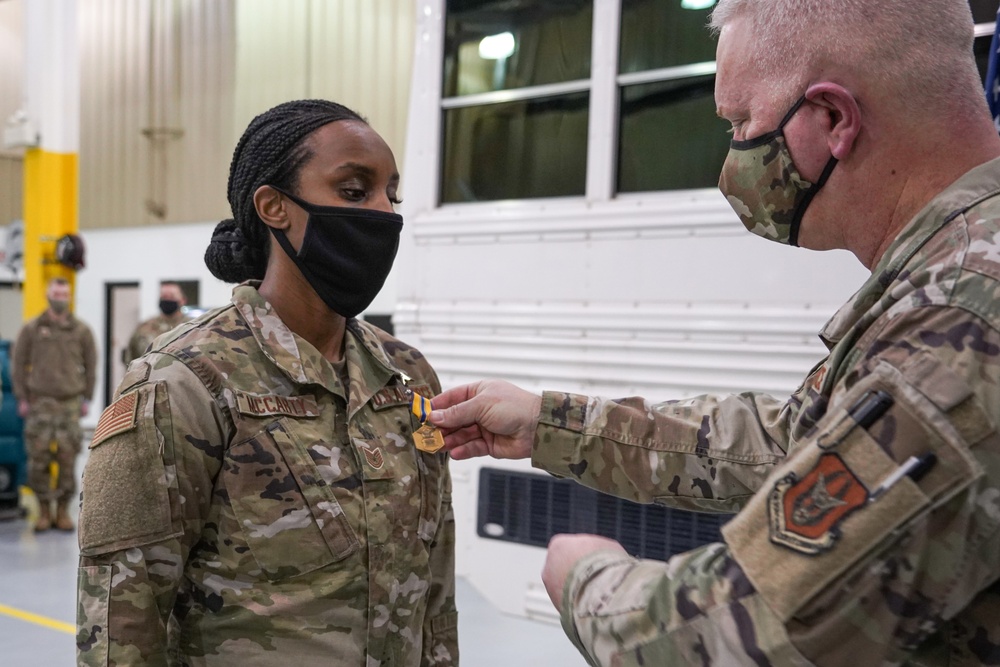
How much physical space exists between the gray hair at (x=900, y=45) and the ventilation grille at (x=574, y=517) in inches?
104

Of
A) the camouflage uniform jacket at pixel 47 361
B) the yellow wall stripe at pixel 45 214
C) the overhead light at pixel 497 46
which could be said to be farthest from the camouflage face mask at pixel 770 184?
the yellow wall stripe at pixel 45 214

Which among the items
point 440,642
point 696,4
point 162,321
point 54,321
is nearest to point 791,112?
point 440,642

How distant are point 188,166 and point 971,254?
37.2ft

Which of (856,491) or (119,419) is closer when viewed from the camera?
(856,491)

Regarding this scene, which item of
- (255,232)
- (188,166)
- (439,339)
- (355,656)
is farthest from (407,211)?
(188,166)

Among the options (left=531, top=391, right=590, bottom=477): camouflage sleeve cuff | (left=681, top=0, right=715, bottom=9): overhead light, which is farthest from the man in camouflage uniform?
(left=531, top=391, right=590, bottom=477): camouflage sleeve cuff

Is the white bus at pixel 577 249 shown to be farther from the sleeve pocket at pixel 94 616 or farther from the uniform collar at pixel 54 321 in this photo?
the uniform collar at pixel 54 321

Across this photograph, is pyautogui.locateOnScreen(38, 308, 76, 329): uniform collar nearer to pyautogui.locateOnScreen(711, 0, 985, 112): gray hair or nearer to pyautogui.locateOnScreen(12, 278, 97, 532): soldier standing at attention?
pyautogui.locateOnScreen(12, 278, 97, 532): soldier standing at attention

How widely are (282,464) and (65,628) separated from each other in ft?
11.2

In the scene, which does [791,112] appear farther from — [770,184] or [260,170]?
[260,170]

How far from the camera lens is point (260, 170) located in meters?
1.71

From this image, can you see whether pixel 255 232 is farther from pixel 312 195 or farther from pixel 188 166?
pixel 188 166

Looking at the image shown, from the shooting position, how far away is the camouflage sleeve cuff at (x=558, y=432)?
169 cm

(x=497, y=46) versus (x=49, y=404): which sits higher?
(x=497, y=46)
